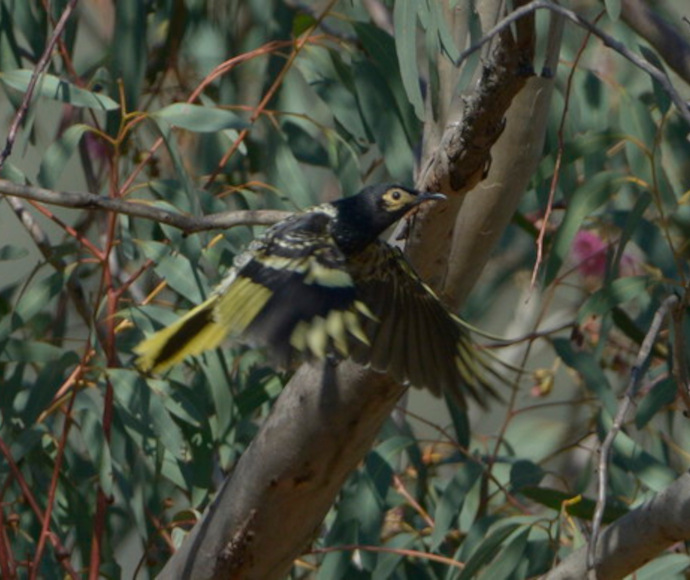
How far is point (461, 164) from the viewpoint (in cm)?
158

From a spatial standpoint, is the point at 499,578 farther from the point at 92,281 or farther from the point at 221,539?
the point at 92,281

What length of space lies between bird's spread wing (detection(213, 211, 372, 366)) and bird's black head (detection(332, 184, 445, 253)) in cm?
3

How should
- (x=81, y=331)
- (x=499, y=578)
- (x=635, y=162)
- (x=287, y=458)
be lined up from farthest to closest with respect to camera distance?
(x=81, y=331), (x=635, y=162), (x=499, y=578), (x=287, y=458)

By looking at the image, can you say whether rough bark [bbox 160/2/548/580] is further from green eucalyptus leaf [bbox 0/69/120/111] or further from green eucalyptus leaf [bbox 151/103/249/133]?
green eucalyptus leaf [bbox 0/69/120/111]

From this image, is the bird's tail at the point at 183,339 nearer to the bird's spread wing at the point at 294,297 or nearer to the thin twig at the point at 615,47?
the bird's spread wing at the point at 294,297

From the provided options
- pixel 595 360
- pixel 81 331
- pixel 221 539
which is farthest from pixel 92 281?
pixel 221 539

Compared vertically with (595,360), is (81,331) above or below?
below

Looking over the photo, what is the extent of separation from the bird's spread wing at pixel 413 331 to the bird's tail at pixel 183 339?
188 mm

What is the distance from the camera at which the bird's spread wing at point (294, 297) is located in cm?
165

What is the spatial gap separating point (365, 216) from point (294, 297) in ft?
0.77

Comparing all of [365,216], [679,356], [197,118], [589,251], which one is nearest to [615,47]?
[679,356]

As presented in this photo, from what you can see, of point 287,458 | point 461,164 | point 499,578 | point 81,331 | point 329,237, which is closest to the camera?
point 461,164

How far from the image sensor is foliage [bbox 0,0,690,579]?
2.11 meters

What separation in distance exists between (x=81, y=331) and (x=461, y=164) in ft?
5.22
